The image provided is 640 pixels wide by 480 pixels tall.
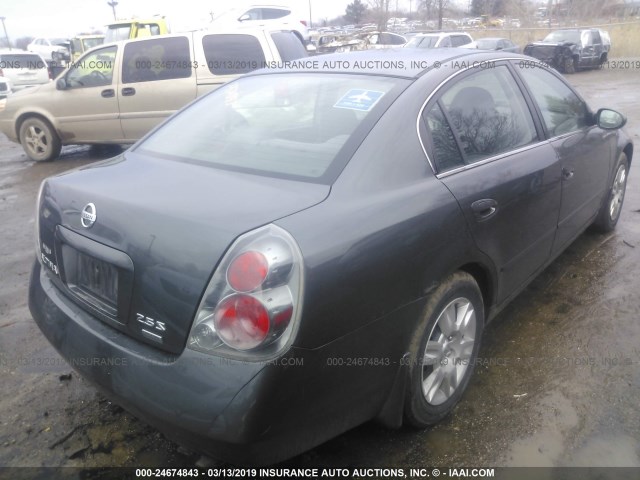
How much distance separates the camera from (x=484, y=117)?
9.37 feet

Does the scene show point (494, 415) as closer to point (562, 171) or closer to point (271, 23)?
point (562, 171)

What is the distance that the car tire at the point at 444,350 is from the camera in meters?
2.22

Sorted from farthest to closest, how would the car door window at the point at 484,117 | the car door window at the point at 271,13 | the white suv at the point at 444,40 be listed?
1. the car door window at the point at 271,13
2. the white suv at the point at 444,40
3. the car door window at the point at 484,117

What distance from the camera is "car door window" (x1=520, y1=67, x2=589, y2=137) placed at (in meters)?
3.35

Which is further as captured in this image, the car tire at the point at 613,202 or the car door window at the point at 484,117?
the car tire at the point at 613,202

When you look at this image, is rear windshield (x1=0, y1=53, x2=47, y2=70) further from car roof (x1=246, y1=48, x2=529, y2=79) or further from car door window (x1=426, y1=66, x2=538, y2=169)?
car door window (x1=426, y1=66, x2=538, y2=169)

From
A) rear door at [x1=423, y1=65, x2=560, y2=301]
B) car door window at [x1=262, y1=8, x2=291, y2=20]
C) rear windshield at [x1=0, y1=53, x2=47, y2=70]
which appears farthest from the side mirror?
rear windshield at [x1=0, y1=53, x2=47, y2=70]

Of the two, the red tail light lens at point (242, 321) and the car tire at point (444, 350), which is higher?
the red tail light lens at point (242, 321)

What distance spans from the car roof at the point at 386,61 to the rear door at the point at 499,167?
0.16 metres

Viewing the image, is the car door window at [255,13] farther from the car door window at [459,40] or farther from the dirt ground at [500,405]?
the dirt ground at [500,405]

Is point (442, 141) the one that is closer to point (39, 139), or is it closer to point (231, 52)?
point (231, 52)


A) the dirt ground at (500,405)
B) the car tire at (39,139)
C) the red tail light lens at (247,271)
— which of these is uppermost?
the red tail light lens at (247,271)

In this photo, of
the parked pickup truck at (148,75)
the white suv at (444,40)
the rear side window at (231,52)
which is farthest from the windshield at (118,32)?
the white suv at (444,40)

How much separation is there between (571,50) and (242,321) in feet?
73.0
